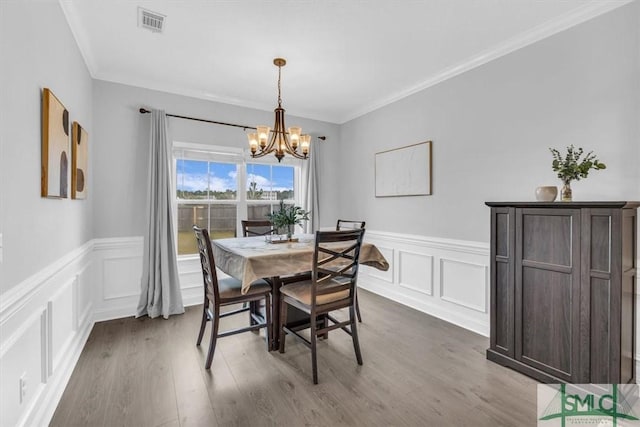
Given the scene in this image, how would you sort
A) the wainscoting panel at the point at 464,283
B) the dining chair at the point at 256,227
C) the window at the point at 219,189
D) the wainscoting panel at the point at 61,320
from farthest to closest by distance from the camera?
the window at the point at 219,189 < the dining chair at the point at 256,227 < the wainscoting panel at the point at 464,283 < the wainscoting panel at the point at 61,320

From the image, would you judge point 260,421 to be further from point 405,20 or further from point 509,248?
point 405,20

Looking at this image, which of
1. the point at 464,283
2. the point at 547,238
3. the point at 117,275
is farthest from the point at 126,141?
the point at 547,238

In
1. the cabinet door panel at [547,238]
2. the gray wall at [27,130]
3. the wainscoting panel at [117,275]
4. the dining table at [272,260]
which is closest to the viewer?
the gray wall at [27,130]

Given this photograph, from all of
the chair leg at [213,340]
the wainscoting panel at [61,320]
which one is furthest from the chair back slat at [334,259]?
the wainscoting panel at [61,320]

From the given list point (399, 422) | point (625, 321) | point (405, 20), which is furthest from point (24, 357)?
point (625, 321)

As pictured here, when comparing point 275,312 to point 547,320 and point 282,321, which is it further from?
point 547,320

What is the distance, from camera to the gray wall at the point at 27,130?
1.35 m

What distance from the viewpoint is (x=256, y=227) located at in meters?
3.78

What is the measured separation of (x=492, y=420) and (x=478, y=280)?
4.87 ft

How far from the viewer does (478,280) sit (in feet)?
10.0

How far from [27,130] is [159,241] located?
6.64ft

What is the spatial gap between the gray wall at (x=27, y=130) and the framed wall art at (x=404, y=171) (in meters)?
3.34

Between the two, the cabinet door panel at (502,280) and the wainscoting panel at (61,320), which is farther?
the cabinet door panel at (502,280)

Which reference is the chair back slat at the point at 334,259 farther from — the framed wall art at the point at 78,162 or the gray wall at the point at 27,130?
the framed wall art at the point at 78,162
